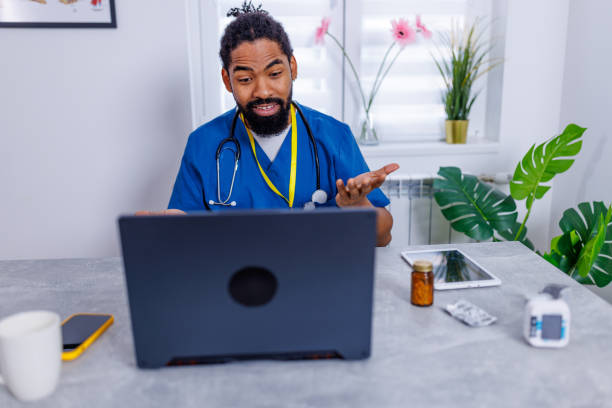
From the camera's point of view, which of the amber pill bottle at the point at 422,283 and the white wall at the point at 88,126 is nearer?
the amber pill bottle at the point at 422,283

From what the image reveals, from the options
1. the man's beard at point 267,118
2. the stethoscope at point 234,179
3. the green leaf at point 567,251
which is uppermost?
the man's beard at point 267,118

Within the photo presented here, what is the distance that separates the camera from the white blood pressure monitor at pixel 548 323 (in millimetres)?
829

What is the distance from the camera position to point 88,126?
2.02m

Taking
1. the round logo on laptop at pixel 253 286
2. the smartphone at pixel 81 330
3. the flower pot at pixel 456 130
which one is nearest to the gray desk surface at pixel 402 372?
the smartphone at pixel 81 330

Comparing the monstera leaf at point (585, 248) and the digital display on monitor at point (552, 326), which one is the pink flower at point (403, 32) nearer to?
the monstera leaf at point (585, 248)

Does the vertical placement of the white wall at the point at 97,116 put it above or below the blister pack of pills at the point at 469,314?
above

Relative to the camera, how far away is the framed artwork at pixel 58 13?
190 cm

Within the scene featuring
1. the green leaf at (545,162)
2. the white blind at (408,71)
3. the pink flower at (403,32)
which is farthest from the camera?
the white blind at (408,71)

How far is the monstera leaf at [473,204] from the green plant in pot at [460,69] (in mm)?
284

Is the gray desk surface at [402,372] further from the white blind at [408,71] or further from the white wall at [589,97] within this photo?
the white blind at [408,71]

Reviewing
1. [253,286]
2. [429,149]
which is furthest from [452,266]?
[429,149]

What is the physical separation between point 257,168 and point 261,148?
0.23 ft

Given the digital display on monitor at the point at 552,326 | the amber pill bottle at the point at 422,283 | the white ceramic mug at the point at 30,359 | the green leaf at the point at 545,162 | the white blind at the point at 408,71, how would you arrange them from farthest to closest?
the white blind at the point at 408,71, the green leaf at the point at 545,162, the amber pill bottle at the point at 422,283, the digital display on monitor at the point at 552,326, the white ceramic mug at the point at 30,359

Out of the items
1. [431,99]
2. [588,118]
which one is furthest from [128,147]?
[588,118]
